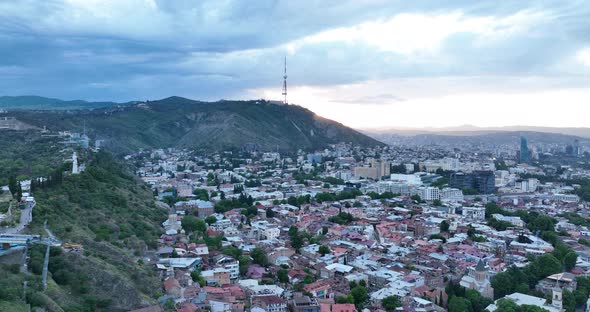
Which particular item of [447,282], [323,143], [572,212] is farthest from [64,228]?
[323,143]

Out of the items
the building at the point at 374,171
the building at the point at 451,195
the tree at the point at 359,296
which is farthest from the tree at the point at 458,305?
the building at the point at 374,171

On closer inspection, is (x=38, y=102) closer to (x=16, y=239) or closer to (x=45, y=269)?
(x=16, y=239)

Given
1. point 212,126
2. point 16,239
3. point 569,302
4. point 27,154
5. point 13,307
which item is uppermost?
point 212,126

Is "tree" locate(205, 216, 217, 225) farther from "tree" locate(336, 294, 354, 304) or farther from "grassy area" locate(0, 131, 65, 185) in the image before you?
"tree" locate(336, 294, 354, 304)

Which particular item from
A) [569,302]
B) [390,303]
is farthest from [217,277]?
[569,302]

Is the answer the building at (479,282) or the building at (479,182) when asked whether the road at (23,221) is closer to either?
the building at (479,282)

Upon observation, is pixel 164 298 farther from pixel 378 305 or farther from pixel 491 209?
pixel 491 209
